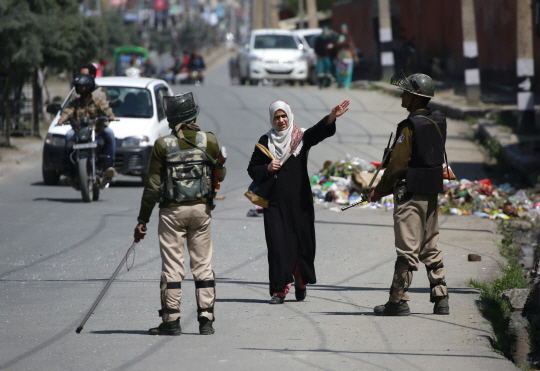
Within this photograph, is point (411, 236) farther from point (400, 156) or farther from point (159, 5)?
point (159, 5)

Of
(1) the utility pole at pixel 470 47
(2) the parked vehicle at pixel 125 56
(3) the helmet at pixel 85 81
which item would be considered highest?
(2) the parked vehicle at pixel 125 56

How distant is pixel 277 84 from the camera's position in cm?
2822

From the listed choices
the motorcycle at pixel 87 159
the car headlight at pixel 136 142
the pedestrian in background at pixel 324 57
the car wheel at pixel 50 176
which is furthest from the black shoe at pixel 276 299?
the pedestrian in background at pixel 324 57

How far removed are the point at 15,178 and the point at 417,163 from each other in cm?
1015

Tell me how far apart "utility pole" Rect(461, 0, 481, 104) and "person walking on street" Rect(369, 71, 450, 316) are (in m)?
15.1

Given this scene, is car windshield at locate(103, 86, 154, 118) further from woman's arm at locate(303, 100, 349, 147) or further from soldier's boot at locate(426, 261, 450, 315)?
soldier's boot at locate(426, 261, 450, 315)

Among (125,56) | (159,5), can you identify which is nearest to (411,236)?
(125,56)

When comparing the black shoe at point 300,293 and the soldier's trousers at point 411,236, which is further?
the black shoe at point 300,293

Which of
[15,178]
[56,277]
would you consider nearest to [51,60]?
[15,178]

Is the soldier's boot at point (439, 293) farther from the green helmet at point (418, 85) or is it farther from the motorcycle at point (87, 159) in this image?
the motorcycle at point (87, 159)

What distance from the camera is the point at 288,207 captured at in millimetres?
6410

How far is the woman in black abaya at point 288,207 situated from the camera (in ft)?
20.7

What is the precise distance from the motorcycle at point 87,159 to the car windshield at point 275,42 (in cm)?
1548

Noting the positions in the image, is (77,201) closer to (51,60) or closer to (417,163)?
(417,163)
